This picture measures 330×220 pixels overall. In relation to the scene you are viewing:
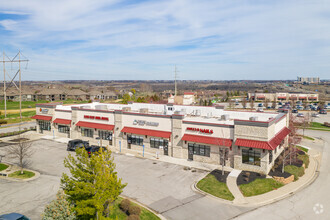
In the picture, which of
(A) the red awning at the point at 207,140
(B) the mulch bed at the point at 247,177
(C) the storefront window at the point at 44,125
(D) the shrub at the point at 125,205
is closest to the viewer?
(D) the shrub at the point at 125,205

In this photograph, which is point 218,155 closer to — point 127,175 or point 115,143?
point 127,175

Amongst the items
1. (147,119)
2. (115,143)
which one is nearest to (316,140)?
(147,119)

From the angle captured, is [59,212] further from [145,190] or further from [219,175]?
[219,175]

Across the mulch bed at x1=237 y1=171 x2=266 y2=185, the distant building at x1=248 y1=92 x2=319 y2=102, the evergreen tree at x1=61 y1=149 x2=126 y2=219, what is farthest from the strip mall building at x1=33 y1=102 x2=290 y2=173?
the distant building at x1=248 y1=92 x2=319 y2=102

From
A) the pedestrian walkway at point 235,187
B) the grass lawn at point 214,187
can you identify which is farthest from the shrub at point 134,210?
the pedestrian walkway at point 235,187

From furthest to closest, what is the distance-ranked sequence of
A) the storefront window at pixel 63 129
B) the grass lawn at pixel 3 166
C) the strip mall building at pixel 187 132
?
the storefront window at pixel 63 129 → the grass lawn at pixel 3 166 → the strip mall building at pixel 187 132

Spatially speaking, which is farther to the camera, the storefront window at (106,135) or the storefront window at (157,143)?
the storefront window at (106,135)

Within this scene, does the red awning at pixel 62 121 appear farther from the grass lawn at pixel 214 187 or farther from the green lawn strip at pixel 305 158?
the green lawn strip at pixel 305 158

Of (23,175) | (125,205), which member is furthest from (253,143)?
(23,175)
